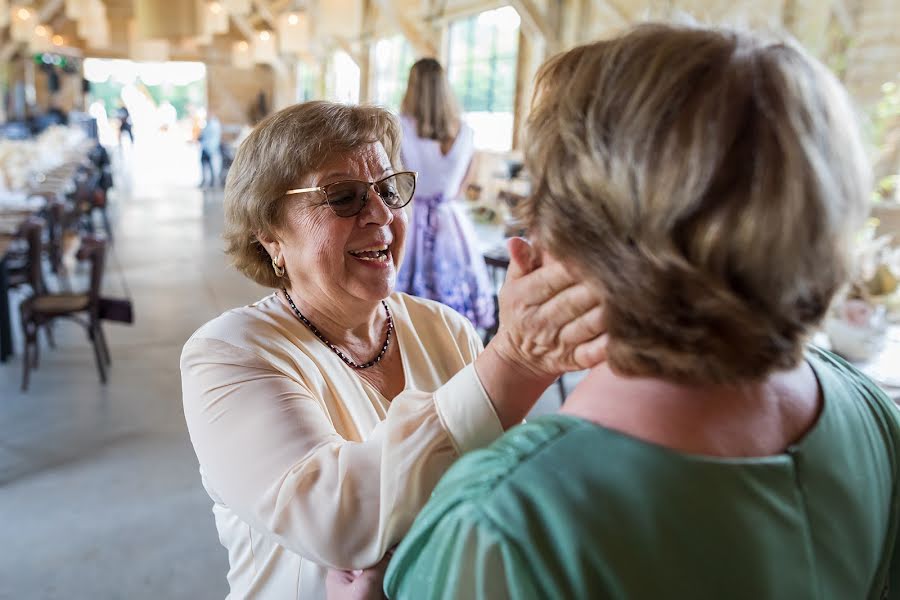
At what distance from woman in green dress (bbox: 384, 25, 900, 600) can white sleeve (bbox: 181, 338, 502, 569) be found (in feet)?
0.65

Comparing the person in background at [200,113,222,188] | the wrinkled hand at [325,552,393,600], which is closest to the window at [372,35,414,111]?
the person in background at [200,113,222,188]

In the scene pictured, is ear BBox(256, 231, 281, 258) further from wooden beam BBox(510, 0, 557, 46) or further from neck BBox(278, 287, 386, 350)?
wooden beam BBox(510, 0, 557, 46)

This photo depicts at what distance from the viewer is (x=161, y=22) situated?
2.70 meters

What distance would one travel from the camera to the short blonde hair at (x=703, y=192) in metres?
0.59

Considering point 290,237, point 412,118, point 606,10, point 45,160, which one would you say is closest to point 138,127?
point 45,160

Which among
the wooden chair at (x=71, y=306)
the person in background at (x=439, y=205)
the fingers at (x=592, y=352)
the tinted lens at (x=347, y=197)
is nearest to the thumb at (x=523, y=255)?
the fingers at (x=592, y=352)

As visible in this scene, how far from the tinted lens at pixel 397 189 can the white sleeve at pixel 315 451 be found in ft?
1.55

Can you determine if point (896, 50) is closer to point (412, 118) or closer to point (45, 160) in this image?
point (412, 118)

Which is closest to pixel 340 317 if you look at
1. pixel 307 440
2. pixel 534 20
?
pixel 307 440

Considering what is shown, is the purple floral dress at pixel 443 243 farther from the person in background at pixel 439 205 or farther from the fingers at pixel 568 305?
the fingers at pixel 568 305

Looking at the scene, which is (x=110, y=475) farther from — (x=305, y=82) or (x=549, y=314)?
(x=305, y=82)

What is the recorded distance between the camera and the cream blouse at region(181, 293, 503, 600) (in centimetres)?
92

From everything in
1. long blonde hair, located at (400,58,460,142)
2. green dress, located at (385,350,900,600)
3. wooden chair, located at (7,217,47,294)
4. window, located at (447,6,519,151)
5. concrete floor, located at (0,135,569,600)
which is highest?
window, located at (447,6,519,151)

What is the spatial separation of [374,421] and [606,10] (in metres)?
7.05
